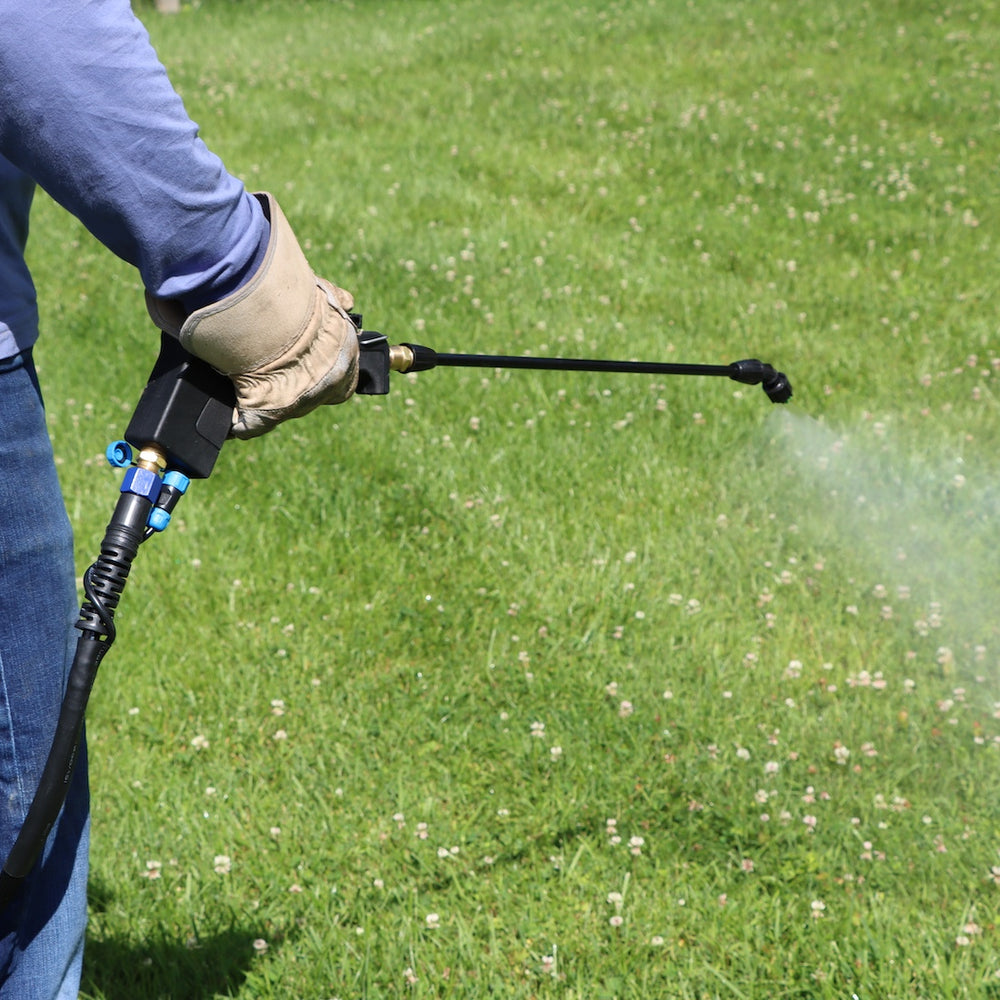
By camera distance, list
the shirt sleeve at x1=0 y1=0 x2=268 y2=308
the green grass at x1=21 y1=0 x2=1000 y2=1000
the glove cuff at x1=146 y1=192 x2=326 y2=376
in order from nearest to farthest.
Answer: the shirt sleeve at x1=0 y1=0 x2=268 y2=308 → the glove cuff at x1=146 y1=192 x2=326 y2=376 → the green grass at x1=21 y1=0 x2=1000 y2=1000

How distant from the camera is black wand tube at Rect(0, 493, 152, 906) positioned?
6.26 ft

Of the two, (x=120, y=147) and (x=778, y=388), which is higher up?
(x=120, y=147)

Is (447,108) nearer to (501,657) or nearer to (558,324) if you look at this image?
(558,324)

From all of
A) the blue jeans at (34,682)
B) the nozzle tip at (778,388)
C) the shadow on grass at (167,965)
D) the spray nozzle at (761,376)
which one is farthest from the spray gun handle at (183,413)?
the shadow on grass at (167,965)

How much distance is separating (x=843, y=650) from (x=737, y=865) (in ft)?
3.60

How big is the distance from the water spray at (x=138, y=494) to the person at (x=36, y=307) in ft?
0.26

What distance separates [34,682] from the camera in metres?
2.38

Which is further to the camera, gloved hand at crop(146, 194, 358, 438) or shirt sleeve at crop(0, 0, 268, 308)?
gloved hand at crop(146, 194, 358, 438)

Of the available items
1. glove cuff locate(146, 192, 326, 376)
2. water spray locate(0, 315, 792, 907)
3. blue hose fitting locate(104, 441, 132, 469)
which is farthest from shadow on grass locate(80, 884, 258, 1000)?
glove cuff locate(146, 192, 326, 376)

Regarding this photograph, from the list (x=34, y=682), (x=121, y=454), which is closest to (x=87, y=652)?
(x=121, y=454)

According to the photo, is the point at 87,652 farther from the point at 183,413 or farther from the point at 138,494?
the point at 183,413

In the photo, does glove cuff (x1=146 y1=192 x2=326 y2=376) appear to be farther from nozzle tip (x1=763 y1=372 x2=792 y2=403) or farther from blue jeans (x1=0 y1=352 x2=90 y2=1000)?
nozzle tip (x1=763 y1=372 x2=792 y2=403)

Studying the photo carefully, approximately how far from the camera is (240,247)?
6.51 feet

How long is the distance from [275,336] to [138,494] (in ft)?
1.15
